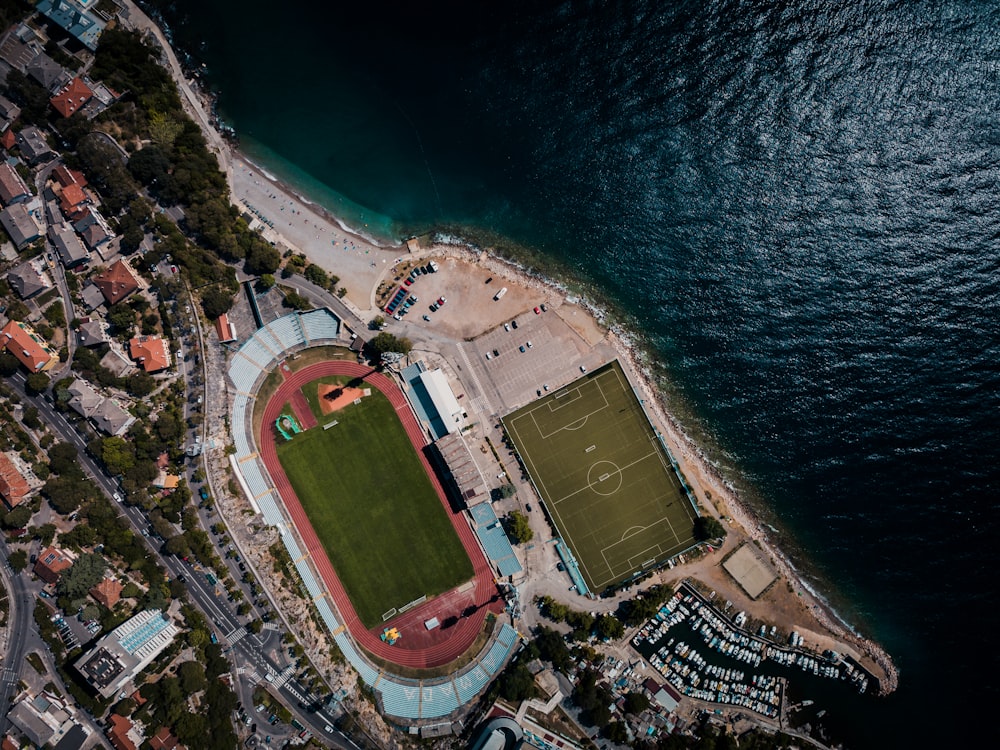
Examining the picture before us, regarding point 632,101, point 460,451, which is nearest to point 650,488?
point 460,451

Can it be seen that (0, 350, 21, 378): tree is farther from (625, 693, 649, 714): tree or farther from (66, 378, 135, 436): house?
(625, 693, 649, 714): tree

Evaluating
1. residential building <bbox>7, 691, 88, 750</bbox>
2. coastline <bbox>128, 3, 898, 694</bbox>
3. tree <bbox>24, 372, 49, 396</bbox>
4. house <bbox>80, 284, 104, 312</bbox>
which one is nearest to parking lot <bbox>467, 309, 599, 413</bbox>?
coastline <bbox>128, 3, 898, 694</bbox>

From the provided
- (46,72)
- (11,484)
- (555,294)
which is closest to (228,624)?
(11,484)

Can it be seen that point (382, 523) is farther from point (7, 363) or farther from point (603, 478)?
point (7, 363)

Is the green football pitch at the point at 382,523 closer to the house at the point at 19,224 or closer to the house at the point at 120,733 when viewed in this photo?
the house at the point at 120,733

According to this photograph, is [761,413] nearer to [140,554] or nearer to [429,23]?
[429,23]

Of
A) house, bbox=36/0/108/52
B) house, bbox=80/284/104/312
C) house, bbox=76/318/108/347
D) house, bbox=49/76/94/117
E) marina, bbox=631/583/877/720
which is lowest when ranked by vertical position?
marina, bbox=631/583/877/720
